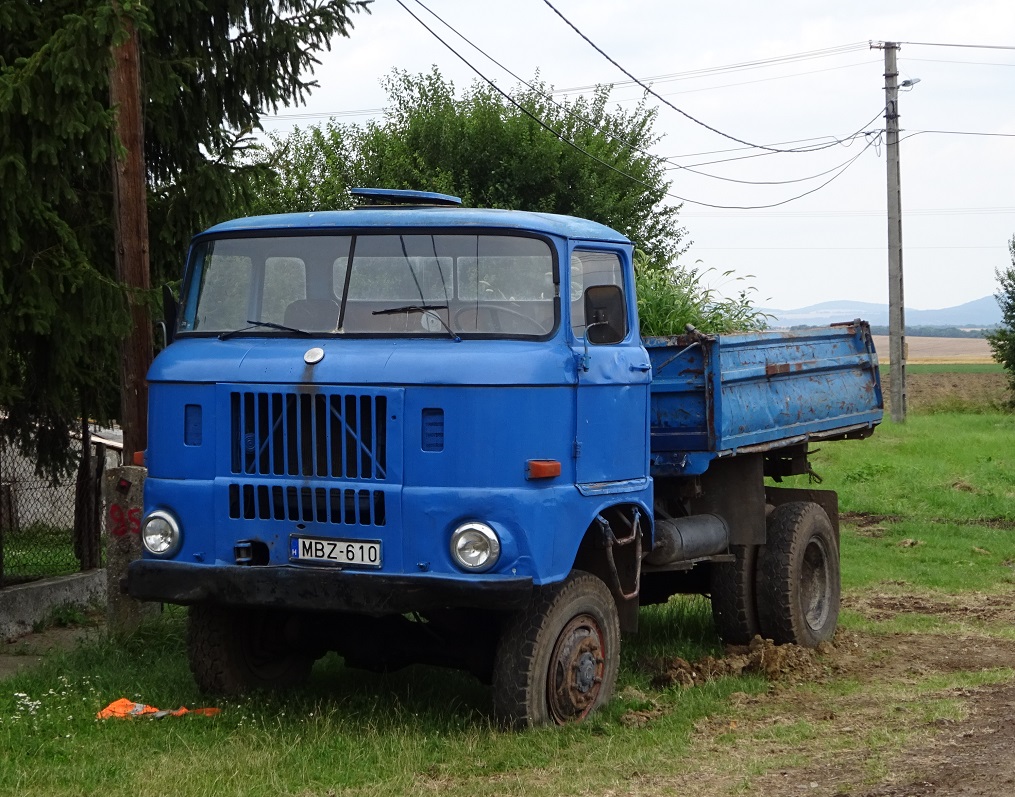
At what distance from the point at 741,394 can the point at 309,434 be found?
3.11 m

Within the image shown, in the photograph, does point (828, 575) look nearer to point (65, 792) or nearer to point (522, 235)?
point (522, 235)

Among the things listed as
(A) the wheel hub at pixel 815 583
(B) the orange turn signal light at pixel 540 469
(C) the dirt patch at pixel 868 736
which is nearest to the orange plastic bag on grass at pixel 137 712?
(B) the orange turn signal light at pixel 540 469

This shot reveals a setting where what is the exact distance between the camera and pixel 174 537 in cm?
677

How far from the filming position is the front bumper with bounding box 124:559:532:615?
615cm

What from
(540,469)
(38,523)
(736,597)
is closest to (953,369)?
(38,523)

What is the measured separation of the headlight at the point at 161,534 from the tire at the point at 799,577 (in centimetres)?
420

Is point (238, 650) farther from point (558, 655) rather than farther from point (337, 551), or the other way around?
point (558, 655)

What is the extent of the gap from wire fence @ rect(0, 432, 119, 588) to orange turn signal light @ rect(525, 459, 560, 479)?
594 centimetres

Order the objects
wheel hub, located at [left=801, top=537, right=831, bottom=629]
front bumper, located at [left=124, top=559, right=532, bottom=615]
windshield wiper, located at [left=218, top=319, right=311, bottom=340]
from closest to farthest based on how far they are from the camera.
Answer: front bumper, located at [left=124, top=559, right=532, bottom=615]
windshield wiper, located at [left=218, top=319, right=311, bottom=340]
wheel hub, located at [left=801, top=537, right=831, bottom=629]

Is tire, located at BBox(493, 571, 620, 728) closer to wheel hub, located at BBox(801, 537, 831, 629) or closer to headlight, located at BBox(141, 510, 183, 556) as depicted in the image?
headlight, located at BBox(141, 510, 183, 556)

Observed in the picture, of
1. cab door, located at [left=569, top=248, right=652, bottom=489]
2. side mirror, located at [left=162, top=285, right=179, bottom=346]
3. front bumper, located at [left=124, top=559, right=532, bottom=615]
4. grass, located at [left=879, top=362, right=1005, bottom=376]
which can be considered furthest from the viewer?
grass, located at [left=879, top=362, right=1005, bottom=376]

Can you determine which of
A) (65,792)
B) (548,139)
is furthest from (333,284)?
(548,139)

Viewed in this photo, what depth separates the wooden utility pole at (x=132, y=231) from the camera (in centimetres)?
935

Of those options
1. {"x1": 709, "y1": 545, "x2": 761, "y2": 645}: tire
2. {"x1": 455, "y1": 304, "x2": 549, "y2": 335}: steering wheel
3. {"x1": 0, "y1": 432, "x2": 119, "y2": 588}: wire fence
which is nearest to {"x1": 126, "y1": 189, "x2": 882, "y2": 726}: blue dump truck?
{"x1": 455, "y1": 304, "x2": 549, "y2": 335}: steering wheel
